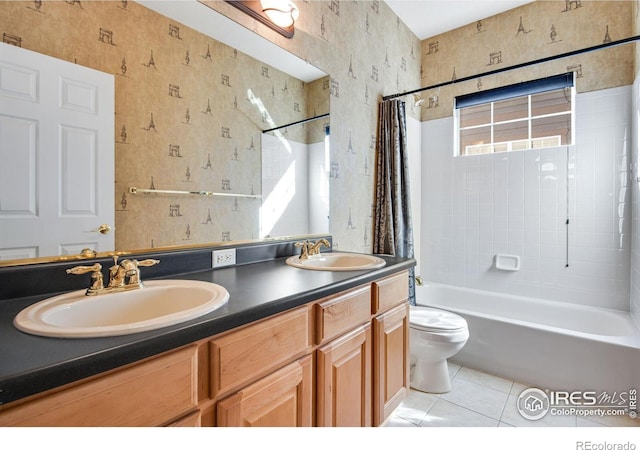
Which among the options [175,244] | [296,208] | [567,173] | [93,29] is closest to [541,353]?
[567,173]

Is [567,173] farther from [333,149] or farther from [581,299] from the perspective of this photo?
[333,149]

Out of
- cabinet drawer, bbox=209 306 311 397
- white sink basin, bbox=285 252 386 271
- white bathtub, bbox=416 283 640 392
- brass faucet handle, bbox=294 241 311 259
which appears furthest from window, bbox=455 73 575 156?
cabinet drawer, bbox=209 306 311 397

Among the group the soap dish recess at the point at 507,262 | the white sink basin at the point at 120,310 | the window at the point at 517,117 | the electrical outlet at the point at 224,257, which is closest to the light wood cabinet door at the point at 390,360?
the electrical outlet at the point at 224,257

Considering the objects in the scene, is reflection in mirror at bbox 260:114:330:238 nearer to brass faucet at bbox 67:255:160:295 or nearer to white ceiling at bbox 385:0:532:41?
brass faucet at bbox 67:255:160:295

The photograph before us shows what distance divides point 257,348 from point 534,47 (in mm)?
3186

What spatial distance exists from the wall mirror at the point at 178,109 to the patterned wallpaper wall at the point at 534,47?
78.5 inches

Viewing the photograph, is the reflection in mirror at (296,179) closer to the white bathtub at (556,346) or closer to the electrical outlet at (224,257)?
the electrical outlet at (224,257)

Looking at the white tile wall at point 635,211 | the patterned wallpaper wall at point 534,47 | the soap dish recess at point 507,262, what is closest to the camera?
the white tile wall at point 635,211

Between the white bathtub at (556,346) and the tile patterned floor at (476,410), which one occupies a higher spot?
the white bathtub at (556,346)

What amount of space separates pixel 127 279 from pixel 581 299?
3.05 metres

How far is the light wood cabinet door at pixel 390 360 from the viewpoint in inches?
58.5

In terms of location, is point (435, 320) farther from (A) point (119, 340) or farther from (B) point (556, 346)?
(A) point (119, 340)

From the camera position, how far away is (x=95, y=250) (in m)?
1.10

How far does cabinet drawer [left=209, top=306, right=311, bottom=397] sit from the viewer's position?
827 mm
